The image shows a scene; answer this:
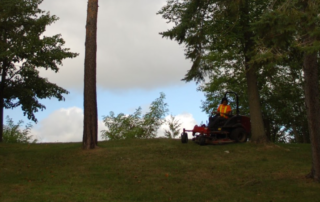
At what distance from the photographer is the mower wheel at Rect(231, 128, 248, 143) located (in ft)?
66.2

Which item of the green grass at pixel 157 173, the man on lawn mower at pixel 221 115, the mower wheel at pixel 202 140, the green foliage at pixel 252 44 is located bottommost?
the green grass at pixel 157 173

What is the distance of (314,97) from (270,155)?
5.09 metres

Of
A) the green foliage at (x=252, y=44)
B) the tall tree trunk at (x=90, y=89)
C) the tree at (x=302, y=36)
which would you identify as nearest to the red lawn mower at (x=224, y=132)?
the green foliage at (x=252, y=44)

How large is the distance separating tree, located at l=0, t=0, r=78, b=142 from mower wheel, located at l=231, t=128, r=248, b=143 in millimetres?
9040

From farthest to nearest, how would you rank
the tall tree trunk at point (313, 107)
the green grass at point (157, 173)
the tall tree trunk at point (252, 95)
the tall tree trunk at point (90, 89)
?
the tall tree trunk at point (252, 95) → the tall tree trunk at point (90, 89) → the tall tree trunk at point (313, 107) → the green grass at point (157, 173)

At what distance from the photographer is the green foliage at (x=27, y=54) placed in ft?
74.7

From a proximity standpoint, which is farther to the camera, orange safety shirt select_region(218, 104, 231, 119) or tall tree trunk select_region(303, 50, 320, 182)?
orange safety shirt select_region(218, 104, 231, 119)

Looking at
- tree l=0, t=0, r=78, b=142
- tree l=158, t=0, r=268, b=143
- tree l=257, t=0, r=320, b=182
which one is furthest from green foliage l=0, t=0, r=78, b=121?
tree l=257, t=0, r=320, b=182

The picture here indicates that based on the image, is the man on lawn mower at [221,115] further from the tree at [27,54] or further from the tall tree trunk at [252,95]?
the tree at [27,54]

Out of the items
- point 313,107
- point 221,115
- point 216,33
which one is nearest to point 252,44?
point 216,33

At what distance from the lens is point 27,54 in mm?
23000

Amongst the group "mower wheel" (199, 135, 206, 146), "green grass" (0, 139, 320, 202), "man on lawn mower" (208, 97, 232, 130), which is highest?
"man on lawn mower" (208, 97, 232, 130)

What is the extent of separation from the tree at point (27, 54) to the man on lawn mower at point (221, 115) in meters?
8.09

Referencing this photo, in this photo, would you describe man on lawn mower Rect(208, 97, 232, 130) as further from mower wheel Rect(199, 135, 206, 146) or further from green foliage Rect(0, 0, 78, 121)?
green foliage Rect(0, 0, 78, 121)
